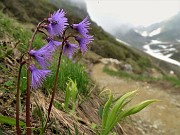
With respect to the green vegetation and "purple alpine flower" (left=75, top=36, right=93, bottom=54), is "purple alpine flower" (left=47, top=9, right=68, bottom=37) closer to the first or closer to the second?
"purple alpine flower" (left=75, top=36, right=93, bottom=54)

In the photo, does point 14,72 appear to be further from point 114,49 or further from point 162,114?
point 114,49

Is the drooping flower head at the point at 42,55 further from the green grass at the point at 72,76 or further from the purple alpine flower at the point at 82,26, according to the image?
the green grass at the point at 72,76

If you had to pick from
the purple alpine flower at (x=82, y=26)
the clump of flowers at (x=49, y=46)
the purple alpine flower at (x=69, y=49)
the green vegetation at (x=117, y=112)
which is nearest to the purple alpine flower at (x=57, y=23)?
the clump of flowers at (x=49, y=46)

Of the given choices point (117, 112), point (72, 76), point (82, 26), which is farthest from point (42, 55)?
point (72, 76)

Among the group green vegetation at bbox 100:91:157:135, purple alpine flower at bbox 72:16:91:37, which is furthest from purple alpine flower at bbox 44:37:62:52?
green vegetation at bbox 100:91:157:135

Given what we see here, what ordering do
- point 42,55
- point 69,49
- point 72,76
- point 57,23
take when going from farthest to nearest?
point 72,76 → point 69,49 → point 57,23 → point 42,55

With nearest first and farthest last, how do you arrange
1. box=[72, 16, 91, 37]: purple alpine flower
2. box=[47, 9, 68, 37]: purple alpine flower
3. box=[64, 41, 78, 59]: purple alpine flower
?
1. box=[47, 9, 68, 37]: purple alpine flower
2. box=[72, 16, 91, 37]: purple alpine flower
3. box=[64, 41, 78, 59]: purple alpine flower

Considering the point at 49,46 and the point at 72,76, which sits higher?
the point at 72,76

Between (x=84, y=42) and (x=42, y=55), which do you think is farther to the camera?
(x=84, y=42)

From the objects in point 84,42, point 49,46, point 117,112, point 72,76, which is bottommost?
point 117,112

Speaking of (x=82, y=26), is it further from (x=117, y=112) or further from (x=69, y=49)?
(x=117, y=112)
